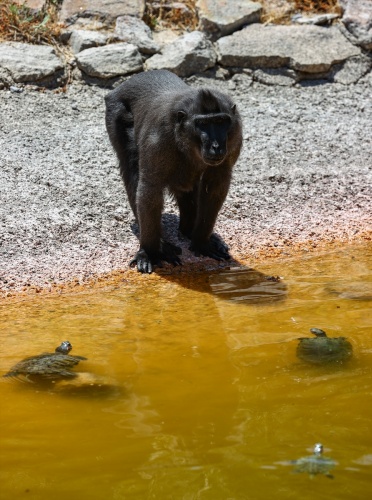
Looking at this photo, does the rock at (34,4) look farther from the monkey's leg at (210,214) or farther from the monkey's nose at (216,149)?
the monkey's nose at (216,149)

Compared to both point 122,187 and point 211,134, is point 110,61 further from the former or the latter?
point 211,134

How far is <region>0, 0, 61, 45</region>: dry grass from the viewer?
12102 millimetres

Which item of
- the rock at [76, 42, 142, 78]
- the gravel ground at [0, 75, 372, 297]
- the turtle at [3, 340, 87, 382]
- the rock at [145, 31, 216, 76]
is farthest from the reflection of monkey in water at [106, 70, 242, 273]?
the rock at [145, 31, 216, 76]

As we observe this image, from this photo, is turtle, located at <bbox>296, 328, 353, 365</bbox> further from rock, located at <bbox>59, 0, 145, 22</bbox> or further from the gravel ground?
rock, located at <bbox>59, 0, 145, 22</bbox>

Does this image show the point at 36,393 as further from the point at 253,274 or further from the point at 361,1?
the point at 361,1

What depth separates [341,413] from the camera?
5.05m

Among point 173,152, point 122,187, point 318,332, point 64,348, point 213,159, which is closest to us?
point 64,348

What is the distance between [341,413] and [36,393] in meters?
1.93

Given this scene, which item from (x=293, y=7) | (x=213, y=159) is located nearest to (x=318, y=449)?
(x=213, y=159)

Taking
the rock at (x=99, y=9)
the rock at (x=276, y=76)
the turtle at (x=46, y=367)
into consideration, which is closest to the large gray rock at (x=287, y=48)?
the rock at (x=276, y=76)

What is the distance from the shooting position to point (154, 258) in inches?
319

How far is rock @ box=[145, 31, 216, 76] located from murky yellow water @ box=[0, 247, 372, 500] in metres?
4.73

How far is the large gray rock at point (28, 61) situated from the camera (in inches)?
453

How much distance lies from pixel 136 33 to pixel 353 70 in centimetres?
314
